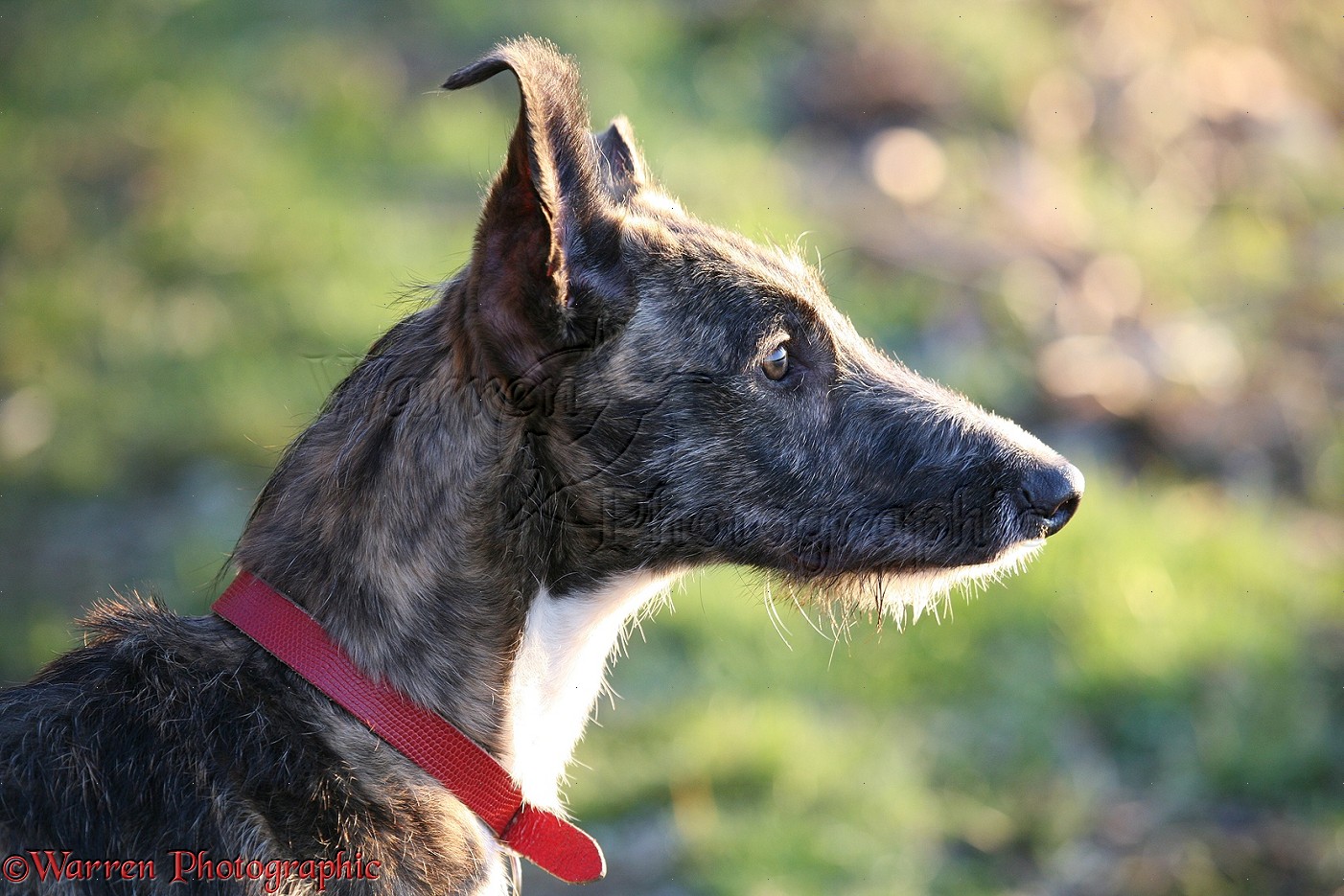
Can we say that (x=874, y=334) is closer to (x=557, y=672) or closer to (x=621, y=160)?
(x=621, y=160)

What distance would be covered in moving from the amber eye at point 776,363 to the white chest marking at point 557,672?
1.80 feet

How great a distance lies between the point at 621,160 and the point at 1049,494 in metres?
1.47

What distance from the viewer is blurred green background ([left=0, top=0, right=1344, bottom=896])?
14.9 ft

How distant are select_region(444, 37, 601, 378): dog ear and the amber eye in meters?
0.53

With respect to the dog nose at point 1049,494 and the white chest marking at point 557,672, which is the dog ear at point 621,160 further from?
the dog nose at point 1049,494

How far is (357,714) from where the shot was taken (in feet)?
8.75

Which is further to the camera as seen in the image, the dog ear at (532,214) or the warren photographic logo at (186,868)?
the dog ear at (532,214)

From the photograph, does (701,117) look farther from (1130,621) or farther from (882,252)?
(1130,621)

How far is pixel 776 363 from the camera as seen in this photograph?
3043mm

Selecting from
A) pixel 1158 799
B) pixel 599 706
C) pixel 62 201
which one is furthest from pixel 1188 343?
pixel 62 201

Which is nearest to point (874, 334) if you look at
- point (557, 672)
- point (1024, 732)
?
point (1024, 732)

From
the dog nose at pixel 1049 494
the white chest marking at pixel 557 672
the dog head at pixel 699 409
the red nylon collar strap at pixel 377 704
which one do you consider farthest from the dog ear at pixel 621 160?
the red nylon collar strap at pixel 377 704

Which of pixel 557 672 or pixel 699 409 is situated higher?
pixel 699 409

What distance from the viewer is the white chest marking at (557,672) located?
9.35 ft
